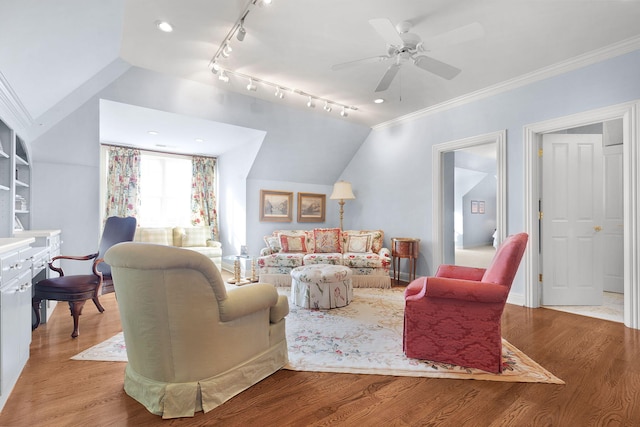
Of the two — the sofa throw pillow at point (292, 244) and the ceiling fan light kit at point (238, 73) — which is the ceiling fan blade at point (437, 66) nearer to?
the ceiling fan light kit at point (238, 73)

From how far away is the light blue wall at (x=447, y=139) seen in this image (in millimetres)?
3311

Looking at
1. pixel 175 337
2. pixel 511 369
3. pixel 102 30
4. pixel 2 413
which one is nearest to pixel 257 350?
pixel 175 337

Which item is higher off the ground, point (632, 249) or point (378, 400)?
point (632, 249)

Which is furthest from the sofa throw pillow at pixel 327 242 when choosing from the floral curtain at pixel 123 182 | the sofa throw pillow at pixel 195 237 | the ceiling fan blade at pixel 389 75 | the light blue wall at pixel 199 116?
the floral curtain at pixel 123 182

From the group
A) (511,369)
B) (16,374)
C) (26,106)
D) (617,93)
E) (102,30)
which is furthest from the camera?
(617,93)

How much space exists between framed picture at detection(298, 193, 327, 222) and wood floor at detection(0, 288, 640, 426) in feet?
14.6

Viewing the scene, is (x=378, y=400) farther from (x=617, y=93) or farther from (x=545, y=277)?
(x=617, y=93)

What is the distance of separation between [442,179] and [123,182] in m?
5.89

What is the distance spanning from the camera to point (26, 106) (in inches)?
117

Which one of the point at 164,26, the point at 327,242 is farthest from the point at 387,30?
the point at 327,242

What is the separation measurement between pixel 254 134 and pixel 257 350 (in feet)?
13.3

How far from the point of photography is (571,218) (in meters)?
3.85

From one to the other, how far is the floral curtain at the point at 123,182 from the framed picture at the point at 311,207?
3.29m

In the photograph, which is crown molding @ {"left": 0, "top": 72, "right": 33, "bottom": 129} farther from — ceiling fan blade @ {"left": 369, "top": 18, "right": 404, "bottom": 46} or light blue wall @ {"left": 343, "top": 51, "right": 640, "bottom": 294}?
light blue wall @ {"left": 343, "top": 51, "right": 640, "bottom": 294}
